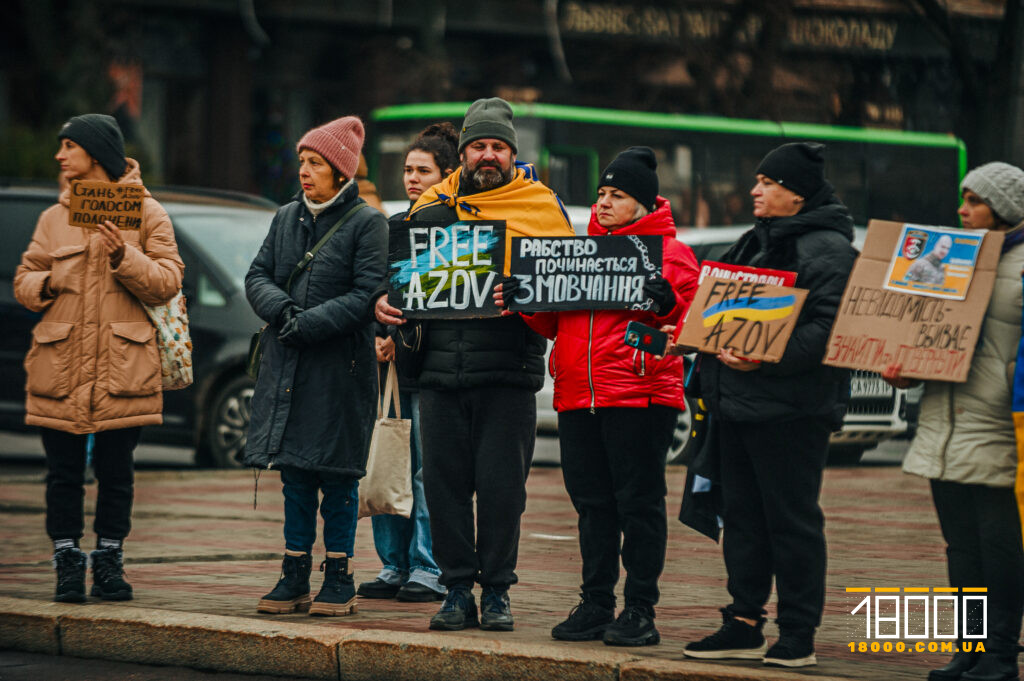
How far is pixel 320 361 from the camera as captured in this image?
6500 millimetres

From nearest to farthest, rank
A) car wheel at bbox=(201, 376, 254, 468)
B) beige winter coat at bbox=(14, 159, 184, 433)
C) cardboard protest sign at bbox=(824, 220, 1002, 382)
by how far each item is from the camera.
→ cardboard protest sign at bbox=(824, 220, 1002, 382) < beige winter coat at bbox=(14, 159, 184, 433) < car wheel at bbox=(201, 376, 254, 468)

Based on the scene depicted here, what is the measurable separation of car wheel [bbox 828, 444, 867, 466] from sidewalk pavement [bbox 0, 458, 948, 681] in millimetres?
3611

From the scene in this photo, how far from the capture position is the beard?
20.6 ft

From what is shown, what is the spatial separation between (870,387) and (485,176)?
695 centimetres

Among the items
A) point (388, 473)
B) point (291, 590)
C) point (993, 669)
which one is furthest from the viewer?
point (388, 473)

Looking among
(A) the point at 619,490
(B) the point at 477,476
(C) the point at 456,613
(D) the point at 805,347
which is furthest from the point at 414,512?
(D) the point at 805,347

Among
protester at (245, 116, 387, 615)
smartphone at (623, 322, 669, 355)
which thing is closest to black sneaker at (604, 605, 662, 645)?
smartphone at (623, 322, 669, 355)

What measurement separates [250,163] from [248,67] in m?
1.75

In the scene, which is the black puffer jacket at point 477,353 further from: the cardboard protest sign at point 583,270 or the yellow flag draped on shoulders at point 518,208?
the cardboard protest sign at point 583,270

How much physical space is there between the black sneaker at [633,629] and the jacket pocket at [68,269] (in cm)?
260

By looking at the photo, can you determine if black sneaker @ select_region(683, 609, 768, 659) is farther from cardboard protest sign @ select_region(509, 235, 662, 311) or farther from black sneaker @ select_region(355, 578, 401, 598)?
black sneaker @ select_region(355, 578, 401, 598)

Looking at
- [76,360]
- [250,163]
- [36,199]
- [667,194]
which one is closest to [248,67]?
[250,163]

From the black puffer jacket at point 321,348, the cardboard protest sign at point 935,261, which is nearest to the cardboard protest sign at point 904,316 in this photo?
the cardboard protest sign at point 935,261

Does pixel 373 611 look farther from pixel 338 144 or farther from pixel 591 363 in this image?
pixel 338 144
